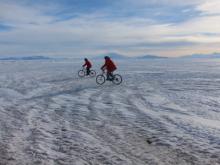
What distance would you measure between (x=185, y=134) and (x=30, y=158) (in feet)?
14.6

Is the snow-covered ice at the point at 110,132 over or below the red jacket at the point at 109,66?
below

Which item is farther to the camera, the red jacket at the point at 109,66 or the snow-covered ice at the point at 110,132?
the red jacket at the point at 109,66

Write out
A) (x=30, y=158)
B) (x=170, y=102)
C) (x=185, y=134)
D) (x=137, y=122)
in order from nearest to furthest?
(x=30, y=158)
(x=185, y=134)
(x=137, y=122)
(x=170, y=102)

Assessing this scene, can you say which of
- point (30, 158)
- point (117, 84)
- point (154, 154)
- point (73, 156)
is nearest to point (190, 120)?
point (154, 154)

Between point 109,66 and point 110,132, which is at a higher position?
point 109,66

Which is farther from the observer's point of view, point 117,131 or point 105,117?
point 105,117

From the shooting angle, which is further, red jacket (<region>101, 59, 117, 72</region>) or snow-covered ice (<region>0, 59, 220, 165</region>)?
red jacket (<region>101, 59, 117, 72</region>)

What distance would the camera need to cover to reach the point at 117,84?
1038 inches

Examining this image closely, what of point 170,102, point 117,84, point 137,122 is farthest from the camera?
point 117,84

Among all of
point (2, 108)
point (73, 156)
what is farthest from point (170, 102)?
point (73, 156)

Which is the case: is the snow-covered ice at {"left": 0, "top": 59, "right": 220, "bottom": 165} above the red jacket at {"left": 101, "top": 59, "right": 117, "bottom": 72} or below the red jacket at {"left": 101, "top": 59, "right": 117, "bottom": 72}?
below

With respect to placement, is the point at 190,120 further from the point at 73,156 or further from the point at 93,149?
the point at 73,156

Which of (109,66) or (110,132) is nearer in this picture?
(110,132)

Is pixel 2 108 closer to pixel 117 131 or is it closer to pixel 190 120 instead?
pixel 117 131
